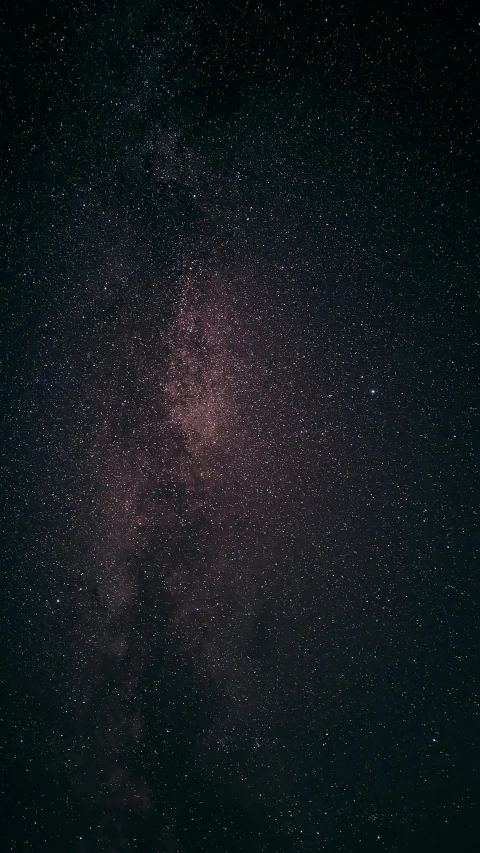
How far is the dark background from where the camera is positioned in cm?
90

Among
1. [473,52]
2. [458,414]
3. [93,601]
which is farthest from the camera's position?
[93,601]

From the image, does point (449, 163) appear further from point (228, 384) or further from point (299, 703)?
point (299, 703)

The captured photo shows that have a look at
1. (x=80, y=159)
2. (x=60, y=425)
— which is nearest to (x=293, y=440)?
(x=60, y=425)

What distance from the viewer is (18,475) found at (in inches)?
43.3

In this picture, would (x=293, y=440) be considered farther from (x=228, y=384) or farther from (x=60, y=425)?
(x=60, y=425)

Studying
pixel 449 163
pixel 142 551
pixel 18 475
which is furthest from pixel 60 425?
pixel 449 163

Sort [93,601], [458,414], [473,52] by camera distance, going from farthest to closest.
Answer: [93,601] < [458,414] < [473,52]

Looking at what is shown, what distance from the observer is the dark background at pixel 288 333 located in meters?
0.90

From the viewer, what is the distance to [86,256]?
996 millimetres

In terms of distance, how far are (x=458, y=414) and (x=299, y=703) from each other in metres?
0.83

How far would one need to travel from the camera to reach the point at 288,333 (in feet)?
3.23

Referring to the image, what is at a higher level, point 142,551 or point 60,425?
point 60,425

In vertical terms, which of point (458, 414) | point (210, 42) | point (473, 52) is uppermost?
point (473, 52)

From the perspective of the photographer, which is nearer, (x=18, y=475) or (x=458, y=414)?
(x=458, y=414)
